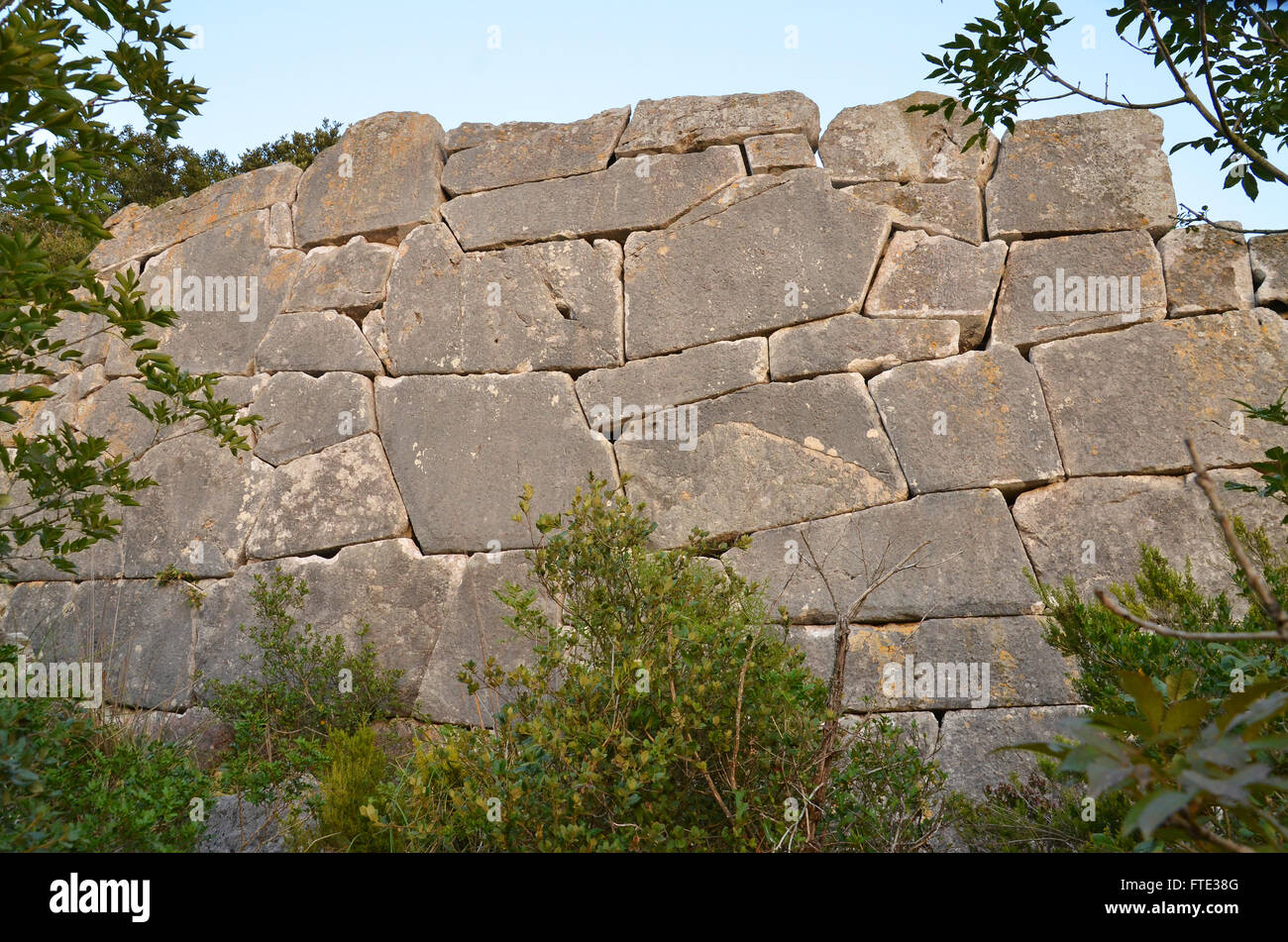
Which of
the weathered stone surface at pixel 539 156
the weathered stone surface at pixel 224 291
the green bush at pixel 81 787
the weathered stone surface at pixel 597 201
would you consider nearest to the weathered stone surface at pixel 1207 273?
the weathered stone surface at pixel 597 201

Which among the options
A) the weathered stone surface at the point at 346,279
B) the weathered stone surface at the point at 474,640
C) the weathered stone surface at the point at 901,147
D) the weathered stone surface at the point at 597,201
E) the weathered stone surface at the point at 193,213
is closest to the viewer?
the weathered stone surface at the point at 474,640

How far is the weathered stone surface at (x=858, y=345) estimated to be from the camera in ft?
16.0

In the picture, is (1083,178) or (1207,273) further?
(1083,178)

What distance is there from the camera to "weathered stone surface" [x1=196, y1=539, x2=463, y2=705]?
507cm

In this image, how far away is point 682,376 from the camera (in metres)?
5.10

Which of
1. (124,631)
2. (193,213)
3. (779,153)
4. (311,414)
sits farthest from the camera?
(193,213)

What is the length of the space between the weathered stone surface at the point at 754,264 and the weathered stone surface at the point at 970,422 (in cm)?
62

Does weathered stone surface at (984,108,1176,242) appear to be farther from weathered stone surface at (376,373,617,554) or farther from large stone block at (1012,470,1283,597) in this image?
weathered stone surface at (376,373,617,554)

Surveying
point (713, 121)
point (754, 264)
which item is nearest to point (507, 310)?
point (754, 264)

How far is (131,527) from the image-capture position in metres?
5.64

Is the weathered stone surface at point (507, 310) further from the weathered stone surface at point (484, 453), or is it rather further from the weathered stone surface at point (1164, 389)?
the weathered stone surface at point (1164, 389)

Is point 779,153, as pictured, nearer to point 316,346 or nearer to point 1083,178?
point 1083,178

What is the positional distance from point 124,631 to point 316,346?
2157 mm

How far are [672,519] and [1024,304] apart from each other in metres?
2.31
